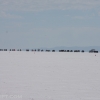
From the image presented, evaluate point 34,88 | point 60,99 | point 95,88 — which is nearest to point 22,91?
point 34,88

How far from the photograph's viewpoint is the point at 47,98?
8672 millimetres

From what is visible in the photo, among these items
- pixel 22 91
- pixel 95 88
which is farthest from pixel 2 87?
pixel 95 88

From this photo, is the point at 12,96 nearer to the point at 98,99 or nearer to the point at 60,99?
the point at 60,99

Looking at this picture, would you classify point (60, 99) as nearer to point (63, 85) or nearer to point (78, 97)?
point (78, 97)

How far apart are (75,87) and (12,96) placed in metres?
3.05

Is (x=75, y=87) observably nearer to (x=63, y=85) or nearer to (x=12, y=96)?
(x=63, y=85)

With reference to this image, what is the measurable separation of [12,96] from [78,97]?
7.50 feet

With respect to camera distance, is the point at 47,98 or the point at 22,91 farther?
the point at 22,91

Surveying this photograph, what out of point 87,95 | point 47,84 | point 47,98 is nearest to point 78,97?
point 87,95

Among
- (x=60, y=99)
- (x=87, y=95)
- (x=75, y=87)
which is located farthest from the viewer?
(x=75, y=87)

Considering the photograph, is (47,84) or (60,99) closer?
(60,99)

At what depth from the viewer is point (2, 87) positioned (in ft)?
34.0

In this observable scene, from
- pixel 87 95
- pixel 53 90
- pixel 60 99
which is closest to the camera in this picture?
pixel 60 99

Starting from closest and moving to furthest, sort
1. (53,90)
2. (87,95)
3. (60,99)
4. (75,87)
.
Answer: (60,99), (87,95), (53,90), (75,87)
